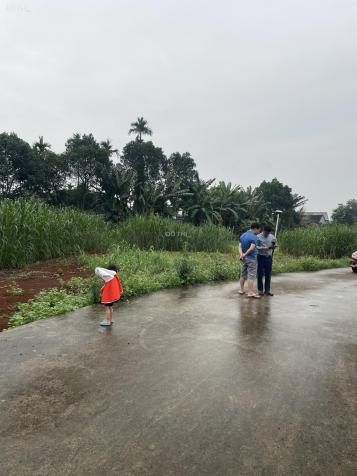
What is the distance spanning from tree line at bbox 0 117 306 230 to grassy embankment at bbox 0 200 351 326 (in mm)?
10664

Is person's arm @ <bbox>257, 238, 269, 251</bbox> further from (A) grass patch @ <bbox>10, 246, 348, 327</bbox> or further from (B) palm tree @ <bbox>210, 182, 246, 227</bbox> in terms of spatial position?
(B) palm tree @ <bbox>210, 182, 246, 227</bbox>

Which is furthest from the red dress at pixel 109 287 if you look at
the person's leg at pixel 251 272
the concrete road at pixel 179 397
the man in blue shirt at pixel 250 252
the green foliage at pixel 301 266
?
the green foliage at pixel 301 266

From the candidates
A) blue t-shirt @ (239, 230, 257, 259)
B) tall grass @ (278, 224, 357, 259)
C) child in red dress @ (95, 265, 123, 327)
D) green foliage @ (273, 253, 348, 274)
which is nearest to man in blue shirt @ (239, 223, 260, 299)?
blue t-shirt @ (239, 230, 257, 259)

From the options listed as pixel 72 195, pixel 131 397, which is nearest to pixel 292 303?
pixel 131 397

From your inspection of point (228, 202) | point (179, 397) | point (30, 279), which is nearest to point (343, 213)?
point (228, 202)

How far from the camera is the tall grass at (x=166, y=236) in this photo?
1553 cm

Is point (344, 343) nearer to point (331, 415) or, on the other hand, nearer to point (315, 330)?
point (315, 330)

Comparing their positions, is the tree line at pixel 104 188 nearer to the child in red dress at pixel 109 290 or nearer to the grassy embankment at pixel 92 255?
the grassy embankment at pixel 92 255

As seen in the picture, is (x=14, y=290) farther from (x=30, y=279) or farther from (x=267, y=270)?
(x=267, y=270)

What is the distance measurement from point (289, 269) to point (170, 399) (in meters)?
10.4

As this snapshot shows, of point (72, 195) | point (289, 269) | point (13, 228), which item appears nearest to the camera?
point (13, 228)

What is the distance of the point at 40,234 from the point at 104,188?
19882 millimetres

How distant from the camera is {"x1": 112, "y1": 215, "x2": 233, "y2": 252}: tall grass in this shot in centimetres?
1553

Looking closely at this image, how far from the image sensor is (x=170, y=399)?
3.19 m
